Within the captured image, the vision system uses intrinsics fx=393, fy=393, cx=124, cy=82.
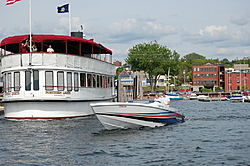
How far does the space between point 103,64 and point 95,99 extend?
4126mm

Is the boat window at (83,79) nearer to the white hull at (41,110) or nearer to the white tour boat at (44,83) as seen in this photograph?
the white tour boat at (44,83)

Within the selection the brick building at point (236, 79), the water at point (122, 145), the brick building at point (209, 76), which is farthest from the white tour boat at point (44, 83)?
the brick building at point (209, 76)

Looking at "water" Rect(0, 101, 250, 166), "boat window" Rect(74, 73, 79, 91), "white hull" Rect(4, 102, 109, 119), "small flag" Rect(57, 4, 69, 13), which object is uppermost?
"small flag" Rect(57, 4, 69, 13)

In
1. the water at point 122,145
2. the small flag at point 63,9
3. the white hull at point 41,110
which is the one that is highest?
the small flag at point 63,9

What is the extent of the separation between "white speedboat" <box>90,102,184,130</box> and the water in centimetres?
42

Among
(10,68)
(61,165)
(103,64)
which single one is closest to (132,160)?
(61,165)

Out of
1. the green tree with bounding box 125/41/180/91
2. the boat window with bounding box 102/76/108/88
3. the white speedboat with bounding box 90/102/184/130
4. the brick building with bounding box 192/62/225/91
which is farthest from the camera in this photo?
the brick building with bounding box 192/62/225/91

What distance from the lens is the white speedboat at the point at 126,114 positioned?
1956 centimetres

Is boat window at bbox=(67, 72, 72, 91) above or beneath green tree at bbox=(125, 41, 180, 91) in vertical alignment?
beneath

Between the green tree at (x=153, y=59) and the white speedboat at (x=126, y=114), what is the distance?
283 feet

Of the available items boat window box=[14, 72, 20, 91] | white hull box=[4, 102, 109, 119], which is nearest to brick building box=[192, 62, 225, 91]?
white hull box=[4, 102, 109, 119]

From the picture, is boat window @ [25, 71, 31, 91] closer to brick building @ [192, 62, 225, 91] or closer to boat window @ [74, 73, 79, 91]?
boat window @ [74, 73, 79, 91]

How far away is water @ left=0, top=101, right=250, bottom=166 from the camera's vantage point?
529 inches

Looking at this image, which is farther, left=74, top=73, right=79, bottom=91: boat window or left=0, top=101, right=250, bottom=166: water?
left=74, top=73, right=79, bottom=91: boat window
